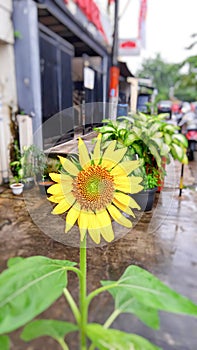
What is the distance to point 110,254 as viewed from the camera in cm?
187

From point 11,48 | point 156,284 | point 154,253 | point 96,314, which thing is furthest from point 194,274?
point 11,48

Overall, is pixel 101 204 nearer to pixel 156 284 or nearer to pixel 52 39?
pixel 156 284

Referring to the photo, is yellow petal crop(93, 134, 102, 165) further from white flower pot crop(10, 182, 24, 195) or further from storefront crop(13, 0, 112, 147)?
white flower pot crop(10, 182, 24, 195)

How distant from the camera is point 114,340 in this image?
474 mm

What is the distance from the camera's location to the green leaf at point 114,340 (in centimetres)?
47

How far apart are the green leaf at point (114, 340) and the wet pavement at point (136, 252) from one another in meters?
0.38

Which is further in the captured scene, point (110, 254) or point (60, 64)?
point (60, 64)

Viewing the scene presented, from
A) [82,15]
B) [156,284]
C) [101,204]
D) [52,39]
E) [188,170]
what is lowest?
[188,170]

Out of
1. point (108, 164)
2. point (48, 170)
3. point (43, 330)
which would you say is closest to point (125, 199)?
point (108, 164)

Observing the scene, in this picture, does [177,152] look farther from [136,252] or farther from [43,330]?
[43,330]

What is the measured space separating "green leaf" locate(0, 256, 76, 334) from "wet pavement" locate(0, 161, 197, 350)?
0.65ft

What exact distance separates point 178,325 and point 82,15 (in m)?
5.55

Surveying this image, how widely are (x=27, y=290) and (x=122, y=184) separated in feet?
1.02

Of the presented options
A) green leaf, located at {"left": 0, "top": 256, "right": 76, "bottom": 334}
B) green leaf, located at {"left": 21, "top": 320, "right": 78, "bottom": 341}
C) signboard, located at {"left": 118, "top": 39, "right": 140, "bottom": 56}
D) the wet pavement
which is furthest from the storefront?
green leaf, located at {"left": 21, "top": 320, "right": 78, "bottom": 341}
